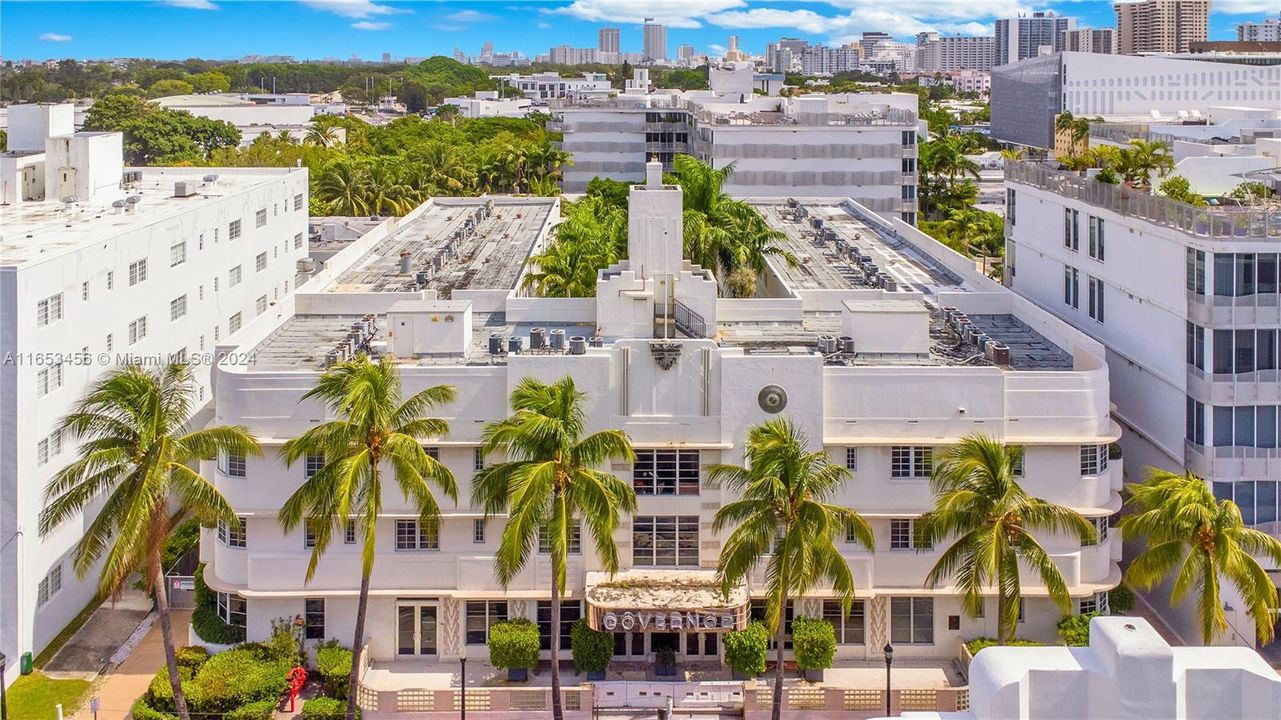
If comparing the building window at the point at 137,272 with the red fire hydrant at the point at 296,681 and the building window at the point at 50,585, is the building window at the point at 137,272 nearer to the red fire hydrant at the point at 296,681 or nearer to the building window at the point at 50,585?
the building window at the point at 50,585

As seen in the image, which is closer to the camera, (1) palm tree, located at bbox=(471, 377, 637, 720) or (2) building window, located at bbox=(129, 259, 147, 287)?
(1) palm tree, located at bbox=(471, 377, 637, 720)

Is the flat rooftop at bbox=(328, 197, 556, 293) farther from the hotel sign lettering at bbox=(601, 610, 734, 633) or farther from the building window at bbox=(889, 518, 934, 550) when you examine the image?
the building window at bbox=(889, 518, 934, 550)

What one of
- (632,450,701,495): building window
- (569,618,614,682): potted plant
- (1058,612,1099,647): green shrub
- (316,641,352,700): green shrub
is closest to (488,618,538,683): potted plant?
(569,618,614,682): potted plant

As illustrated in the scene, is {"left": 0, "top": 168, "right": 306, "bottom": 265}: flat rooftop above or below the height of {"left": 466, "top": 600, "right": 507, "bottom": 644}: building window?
above

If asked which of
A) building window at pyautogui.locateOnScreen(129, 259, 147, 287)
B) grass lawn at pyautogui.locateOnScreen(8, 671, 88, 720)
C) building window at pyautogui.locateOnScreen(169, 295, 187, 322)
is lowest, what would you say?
grass lawn at pyautogui.locateOnScreen(8, 671, 88, 720)

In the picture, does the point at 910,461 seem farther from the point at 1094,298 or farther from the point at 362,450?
the point at 362,450

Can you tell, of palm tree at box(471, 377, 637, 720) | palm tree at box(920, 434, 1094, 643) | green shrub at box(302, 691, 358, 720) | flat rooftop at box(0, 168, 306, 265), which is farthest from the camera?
flat rooftop at box(0, 168, 306, 265)
